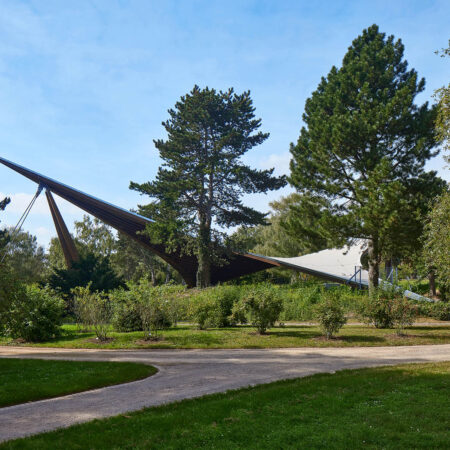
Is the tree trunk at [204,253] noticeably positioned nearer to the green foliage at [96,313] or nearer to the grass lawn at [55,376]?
the green foliage at [96,313]

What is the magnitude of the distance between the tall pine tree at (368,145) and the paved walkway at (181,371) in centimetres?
928

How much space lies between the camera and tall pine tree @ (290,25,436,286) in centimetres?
A: 2091

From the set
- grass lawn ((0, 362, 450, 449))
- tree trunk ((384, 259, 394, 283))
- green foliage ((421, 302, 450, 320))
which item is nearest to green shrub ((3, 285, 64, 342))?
grass lawn ((0, 362, 450, 449))

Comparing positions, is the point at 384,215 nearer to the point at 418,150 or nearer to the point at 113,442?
the point at 418,150

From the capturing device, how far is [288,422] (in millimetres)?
5453

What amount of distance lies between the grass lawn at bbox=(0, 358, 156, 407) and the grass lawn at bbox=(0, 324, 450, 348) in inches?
157

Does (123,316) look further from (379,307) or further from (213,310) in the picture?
(379,307)

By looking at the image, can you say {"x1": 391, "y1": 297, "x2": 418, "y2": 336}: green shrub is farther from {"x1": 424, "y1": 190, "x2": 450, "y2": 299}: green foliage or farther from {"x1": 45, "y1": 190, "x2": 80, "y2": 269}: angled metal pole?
{"x1": 45, "y1": 190, "x2": 80, "y2": 269}: angled metal pole

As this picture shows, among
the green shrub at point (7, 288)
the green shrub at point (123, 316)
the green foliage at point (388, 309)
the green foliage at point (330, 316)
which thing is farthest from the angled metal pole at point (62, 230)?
the green foliage at point (388, 309)

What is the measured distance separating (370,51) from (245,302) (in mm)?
16343

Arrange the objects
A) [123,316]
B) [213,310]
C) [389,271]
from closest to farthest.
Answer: [123,316] → [213,310] → [389,271]

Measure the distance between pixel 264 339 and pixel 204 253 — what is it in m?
16.6

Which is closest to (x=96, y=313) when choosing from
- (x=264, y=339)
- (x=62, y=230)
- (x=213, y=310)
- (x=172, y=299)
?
(x=172, y=299)

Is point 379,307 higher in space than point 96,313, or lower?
higher
